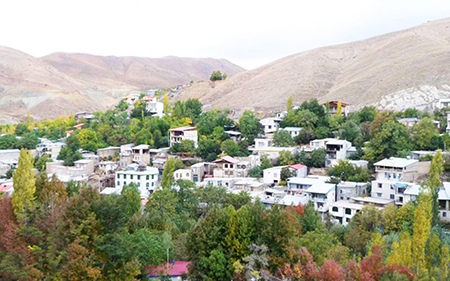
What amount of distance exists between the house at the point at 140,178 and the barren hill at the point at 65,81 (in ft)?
158

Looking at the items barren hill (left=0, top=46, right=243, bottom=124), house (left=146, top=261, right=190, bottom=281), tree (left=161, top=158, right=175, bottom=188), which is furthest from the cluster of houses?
barren hill (left=0, top=46, right=243, bottom=124)

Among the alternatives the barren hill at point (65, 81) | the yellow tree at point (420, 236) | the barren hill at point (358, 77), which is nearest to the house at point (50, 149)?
the barren hill at point (358, 77)

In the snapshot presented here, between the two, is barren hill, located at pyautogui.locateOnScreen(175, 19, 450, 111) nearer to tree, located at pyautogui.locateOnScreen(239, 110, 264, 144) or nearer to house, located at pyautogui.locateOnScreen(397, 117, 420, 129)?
house, located at pyautogui.locateOnScreen(397, 117, 420, 129)

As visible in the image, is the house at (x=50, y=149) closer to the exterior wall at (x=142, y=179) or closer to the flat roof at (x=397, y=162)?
the exterior wall at (x=142, y=179)

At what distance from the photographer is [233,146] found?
3512 centimetres

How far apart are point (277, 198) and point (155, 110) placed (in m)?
29.7

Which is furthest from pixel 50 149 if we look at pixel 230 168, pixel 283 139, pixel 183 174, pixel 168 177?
pixel 283 139

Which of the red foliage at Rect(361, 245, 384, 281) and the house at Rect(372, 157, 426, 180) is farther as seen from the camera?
the house at Rect(372, 157, 426, 180)

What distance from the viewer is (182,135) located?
3841cm

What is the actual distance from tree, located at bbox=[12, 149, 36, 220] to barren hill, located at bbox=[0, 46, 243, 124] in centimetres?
6281

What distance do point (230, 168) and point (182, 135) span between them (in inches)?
318

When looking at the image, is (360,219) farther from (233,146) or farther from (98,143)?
(98,143)

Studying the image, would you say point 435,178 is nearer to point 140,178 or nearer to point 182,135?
point 140,178

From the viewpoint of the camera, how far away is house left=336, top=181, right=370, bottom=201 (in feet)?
84.1
